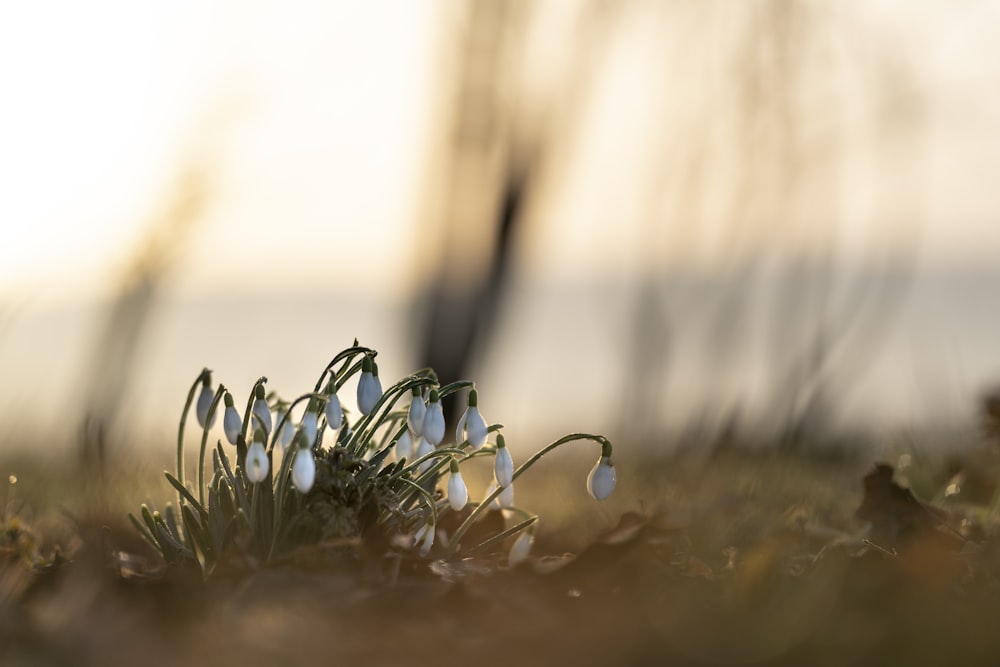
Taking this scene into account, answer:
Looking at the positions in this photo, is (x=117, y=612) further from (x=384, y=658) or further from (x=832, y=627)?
(x=832, y=627)

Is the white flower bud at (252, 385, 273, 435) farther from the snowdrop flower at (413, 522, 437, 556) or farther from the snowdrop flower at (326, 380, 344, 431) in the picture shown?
the snowdrop flower at (413, 522, 437, 556)

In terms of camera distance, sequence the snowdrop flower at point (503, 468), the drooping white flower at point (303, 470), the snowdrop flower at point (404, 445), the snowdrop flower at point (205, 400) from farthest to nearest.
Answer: the snowdrop flower at point (404, 445)
the snowdrop flower at point (205, 400)
the snowdrop flower at point (503, 468)
the drooping white flower at point (303, 470)

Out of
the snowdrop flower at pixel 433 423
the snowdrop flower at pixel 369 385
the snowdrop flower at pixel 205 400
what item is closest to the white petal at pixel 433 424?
the snowdrop flower at pixel 433 423

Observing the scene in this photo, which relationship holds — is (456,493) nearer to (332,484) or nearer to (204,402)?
(332,484)

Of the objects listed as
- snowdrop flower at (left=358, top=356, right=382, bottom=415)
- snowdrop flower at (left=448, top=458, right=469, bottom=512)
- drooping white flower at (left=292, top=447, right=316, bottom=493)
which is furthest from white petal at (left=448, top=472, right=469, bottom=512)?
drooping white flower at (left=292, top=447, right=316, bottom=493)

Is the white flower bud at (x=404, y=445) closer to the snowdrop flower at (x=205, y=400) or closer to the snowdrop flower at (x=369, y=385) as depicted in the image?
the snowdrop flower at (x=369, y=385)

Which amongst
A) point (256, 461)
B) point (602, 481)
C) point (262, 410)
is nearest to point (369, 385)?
point (262, 410)
